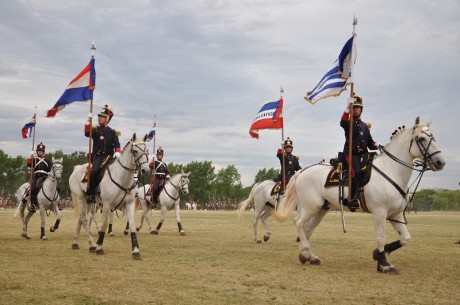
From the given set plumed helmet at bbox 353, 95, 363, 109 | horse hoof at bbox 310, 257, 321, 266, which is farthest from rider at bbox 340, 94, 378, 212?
horse hoof at bbox 310, 257, 321, 266

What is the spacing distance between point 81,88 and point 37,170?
20.0 ft

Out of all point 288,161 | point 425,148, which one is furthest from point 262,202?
point 425,148

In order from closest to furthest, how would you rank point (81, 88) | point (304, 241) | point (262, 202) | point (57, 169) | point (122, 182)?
point (304, 241)
point (122, 182)
point (81, 88)
point (57, 169)
point (262, 202)

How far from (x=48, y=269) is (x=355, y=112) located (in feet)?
29.2

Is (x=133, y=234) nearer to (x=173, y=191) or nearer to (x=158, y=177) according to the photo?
(x=173, y=191)

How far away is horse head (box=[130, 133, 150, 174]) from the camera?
47.9 ft

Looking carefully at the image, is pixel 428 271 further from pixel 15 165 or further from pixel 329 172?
pixel 15 165

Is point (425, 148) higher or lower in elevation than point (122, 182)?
higher

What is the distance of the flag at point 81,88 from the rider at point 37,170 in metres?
4.89

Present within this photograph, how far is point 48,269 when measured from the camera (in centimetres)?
1177

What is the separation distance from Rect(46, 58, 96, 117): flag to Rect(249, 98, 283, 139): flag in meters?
8.29

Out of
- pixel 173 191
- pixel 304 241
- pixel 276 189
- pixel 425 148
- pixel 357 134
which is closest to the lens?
pixel 425 148

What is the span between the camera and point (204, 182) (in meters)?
143

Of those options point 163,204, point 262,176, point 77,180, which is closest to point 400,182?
point 77,180
